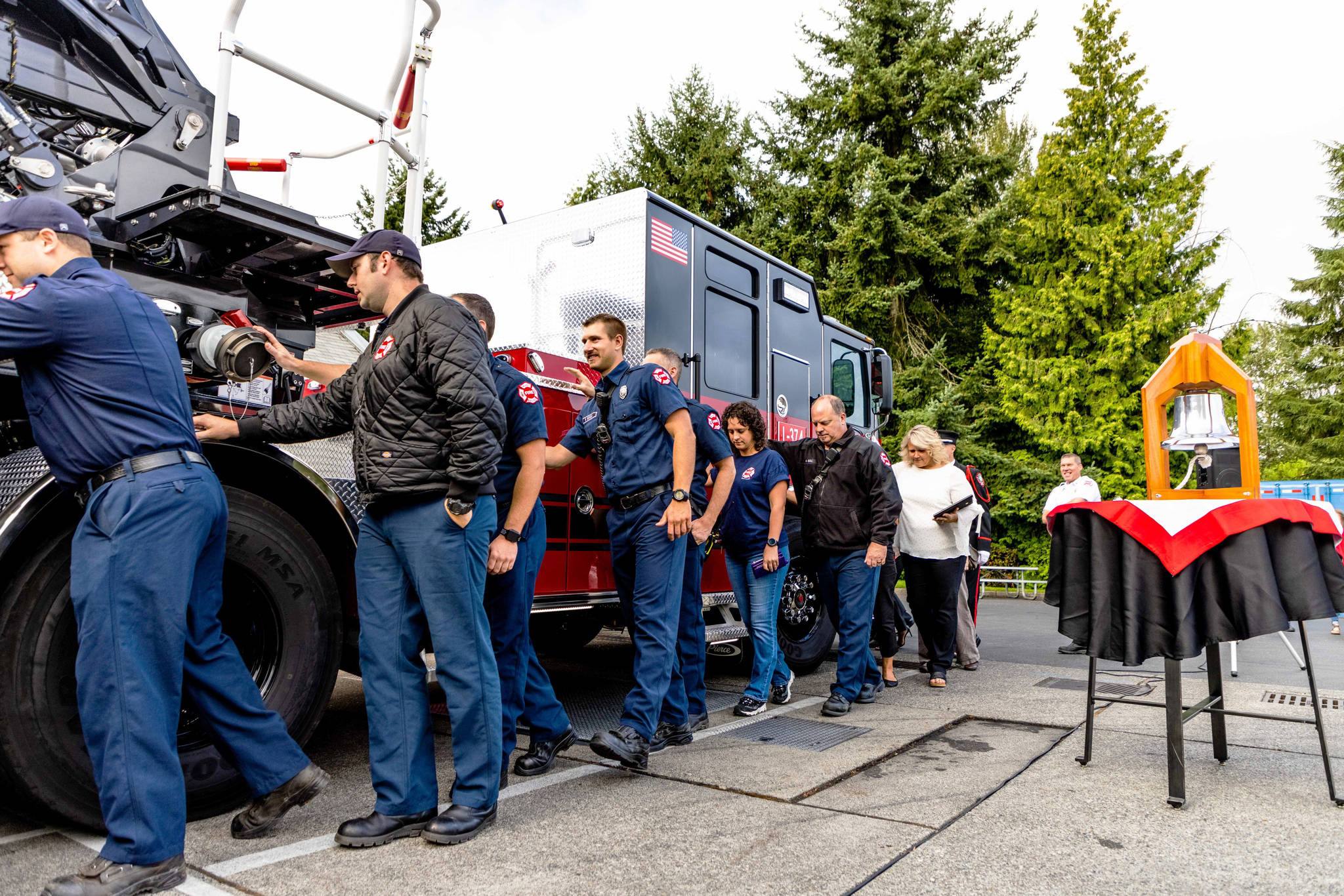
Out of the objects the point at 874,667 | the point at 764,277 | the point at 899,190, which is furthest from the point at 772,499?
the point at 899,190

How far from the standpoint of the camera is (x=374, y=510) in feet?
9.57

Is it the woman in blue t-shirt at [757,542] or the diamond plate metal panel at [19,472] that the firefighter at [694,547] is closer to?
the woman in blue t-shirt at [757,542]

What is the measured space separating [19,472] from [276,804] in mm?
1229

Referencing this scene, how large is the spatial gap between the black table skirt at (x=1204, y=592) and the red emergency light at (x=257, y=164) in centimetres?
361

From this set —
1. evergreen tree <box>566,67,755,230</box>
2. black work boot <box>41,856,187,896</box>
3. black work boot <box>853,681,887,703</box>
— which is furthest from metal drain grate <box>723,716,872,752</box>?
evergreen tree <box>566,67,755,230</box>

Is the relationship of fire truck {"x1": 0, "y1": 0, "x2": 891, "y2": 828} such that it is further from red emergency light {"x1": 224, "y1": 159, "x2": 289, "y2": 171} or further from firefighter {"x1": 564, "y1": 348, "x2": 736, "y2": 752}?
firefighter {"x1": 564, "y1": 348, "x2": 736, "y2": 752}

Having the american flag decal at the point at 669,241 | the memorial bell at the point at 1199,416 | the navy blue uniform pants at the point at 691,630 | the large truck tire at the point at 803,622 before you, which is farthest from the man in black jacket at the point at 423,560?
the large truck tire at the point at 803,622

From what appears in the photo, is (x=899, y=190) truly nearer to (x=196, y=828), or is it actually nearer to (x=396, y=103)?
(x=396, y=103)

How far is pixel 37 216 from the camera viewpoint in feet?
8.32

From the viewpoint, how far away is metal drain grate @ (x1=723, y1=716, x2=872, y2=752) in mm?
4227

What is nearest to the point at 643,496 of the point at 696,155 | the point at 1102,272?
the point at 1102,272

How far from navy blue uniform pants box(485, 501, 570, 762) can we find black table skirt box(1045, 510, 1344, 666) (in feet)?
6.94

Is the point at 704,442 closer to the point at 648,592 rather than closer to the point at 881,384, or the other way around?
the point at 648,592

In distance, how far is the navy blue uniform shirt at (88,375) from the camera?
7.95 feet
